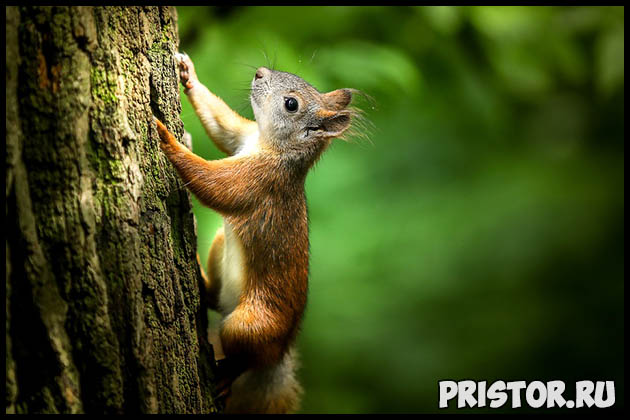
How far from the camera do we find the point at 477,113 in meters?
3.89

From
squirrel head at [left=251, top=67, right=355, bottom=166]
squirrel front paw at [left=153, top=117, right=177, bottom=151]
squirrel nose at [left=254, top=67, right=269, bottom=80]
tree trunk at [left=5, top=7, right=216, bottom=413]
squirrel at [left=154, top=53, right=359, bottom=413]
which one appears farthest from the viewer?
squirrel nose at [left=254, top=67, right=269, bottom=80]

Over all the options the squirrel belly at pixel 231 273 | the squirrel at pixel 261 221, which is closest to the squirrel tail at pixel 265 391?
the squirrel at pixel 261 221

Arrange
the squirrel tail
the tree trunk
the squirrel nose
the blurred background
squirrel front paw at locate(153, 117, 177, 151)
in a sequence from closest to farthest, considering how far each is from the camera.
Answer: the tree trunk < squirrel front paw at locate(153, 117, 177, 151) < the squirrel tail < the squirrel nose < the blurred background

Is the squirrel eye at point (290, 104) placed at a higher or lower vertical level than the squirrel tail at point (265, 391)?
higher

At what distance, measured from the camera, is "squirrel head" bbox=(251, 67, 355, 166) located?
3068 mm

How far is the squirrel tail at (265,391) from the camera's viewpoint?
2887mm

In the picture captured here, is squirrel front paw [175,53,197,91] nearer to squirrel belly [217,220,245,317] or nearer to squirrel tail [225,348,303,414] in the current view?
squirrel belly [217,220,245,317]

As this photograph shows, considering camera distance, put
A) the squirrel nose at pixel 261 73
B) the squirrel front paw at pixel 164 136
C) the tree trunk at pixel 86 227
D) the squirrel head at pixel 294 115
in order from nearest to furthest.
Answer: the tree trunk at pixel 86 227
the squirrel front paw at pixel 164 136
the squirrel head at pixel 294 115
the squirrel nose at pixel 261 73

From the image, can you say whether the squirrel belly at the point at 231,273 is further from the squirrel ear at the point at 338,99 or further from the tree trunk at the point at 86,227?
the squirrel ear at the point at 338,99

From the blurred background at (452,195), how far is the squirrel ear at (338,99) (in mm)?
144

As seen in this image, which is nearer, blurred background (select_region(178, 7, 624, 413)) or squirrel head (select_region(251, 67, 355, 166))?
squirrel head (select_region(251, 67, 355, 166))

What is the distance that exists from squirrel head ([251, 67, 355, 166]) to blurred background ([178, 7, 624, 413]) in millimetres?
154

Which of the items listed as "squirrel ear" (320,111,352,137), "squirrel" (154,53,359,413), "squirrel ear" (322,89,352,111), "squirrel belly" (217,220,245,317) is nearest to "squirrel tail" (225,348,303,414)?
"squirrel" (154,53,359,413)

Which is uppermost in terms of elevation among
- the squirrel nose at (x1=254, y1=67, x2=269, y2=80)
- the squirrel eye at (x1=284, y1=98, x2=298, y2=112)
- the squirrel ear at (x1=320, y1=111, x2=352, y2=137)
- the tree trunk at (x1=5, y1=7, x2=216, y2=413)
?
the squirrel nose at (x1=254, y1=67, x2=269, y2=80)
